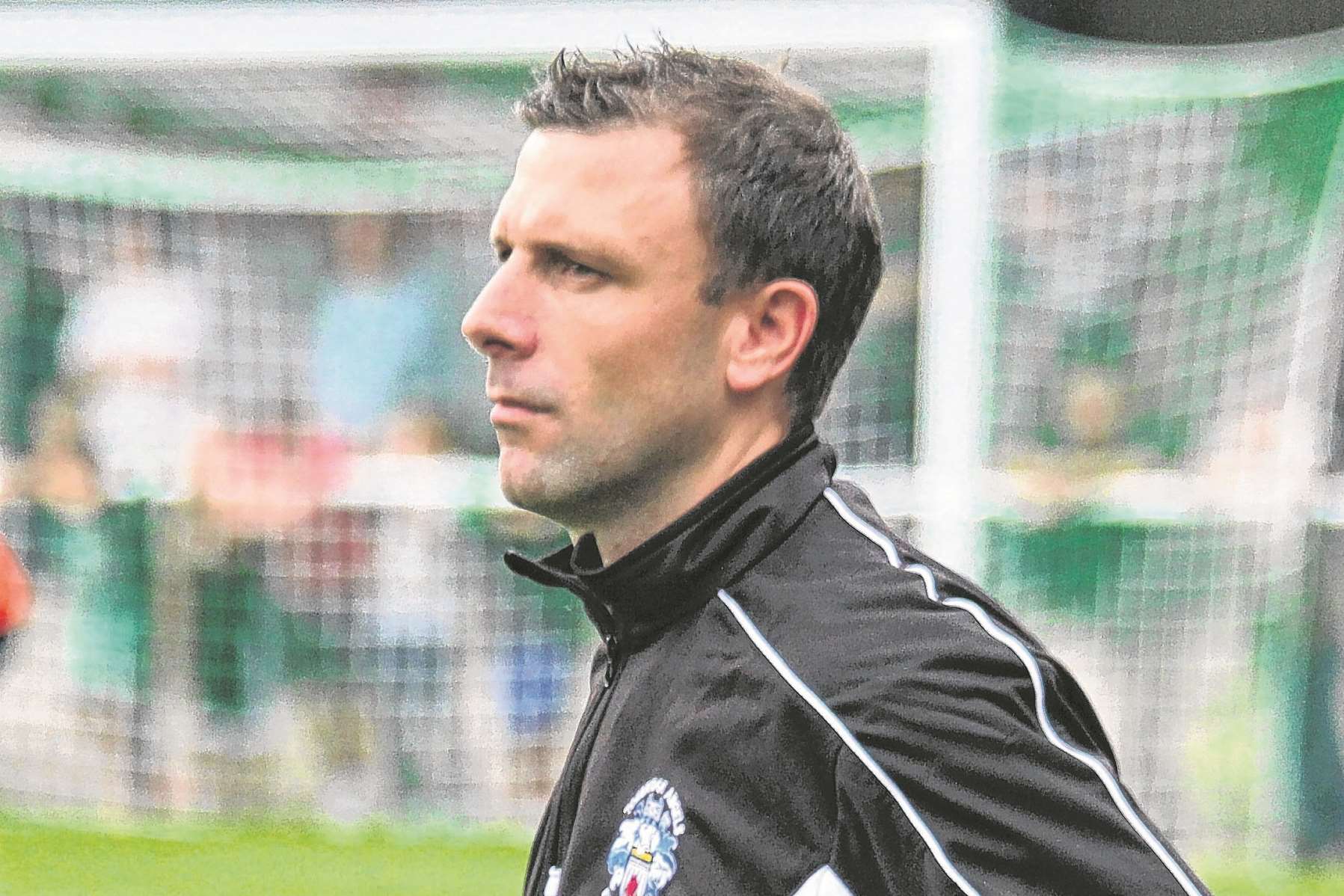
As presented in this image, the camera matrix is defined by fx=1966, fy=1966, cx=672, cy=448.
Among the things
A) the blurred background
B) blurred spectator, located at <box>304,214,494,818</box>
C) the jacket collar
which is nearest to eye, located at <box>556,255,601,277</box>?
the jacket collar

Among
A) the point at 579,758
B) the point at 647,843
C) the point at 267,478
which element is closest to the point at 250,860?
the point at 267,478

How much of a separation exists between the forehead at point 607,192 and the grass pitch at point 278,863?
4322 millimetres

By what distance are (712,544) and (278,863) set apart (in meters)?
4.70

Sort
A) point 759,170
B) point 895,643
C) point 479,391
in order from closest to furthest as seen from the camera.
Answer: point 895,643 < point 759,170 < point 479,391

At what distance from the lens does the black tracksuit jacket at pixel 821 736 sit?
1560 mm

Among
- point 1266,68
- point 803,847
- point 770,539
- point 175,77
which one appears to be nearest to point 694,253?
point 770,539

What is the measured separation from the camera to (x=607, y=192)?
1922 millimetres

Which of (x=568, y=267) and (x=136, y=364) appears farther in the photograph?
(x=136, y=364)

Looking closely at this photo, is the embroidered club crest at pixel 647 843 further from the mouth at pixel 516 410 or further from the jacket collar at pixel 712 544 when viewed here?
the mouth at pixel 516 410

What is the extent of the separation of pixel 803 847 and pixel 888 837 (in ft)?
0.26

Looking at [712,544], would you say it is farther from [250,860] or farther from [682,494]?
[250,860]

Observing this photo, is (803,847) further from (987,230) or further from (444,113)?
(444,113)

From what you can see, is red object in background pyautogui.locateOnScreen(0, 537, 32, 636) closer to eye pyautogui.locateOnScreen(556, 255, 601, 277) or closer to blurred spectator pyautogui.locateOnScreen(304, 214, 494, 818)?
eye pyautogui.locateOnScreen(556, 255, 601, 277)

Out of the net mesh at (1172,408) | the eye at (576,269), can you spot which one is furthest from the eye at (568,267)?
the net mesh at (1172,408)
